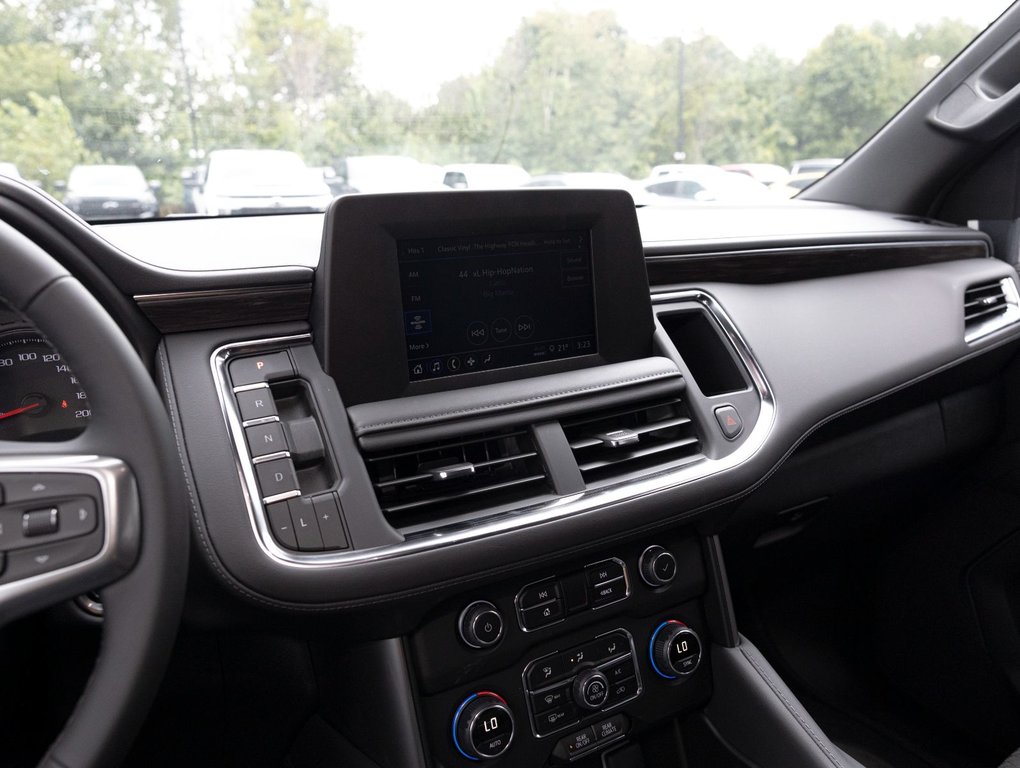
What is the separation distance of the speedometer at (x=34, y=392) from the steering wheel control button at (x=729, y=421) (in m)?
1.00

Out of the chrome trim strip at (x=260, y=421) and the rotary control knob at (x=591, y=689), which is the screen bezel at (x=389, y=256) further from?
the rotary control knob at (x=591, y=689)

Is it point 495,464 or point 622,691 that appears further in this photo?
point 622,691

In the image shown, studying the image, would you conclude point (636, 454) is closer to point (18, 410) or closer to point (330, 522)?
point (330, 522)

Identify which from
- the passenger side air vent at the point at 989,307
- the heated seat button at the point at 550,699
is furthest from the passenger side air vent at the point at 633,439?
the passenger side air vent at the point at 989,307

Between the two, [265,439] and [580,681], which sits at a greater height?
[265,439]

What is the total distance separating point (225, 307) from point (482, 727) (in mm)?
733

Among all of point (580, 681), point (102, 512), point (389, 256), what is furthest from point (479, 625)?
point (102, 512)

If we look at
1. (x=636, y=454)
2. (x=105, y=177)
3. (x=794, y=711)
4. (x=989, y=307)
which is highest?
(x=105, y=177)

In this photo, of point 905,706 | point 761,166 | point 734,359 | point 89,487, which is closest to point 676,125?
point 761,166

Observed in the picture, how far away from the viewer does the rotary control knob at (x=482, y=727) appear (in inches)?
53.3

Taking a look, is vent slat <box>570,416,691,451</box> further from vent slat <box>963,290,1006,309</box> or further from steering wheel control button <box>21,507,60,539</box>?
vent slat <box>963,290,1006,309</box>

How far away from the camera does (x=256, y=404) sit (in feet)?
3.97

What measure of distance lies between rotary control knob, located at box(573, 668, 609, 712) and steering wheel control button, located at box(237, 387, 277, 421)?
0.68 meters

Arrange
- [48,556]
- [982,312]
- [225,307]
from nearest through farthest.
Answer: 1. [48,556]
2. [225,307]
3. [982,312]
